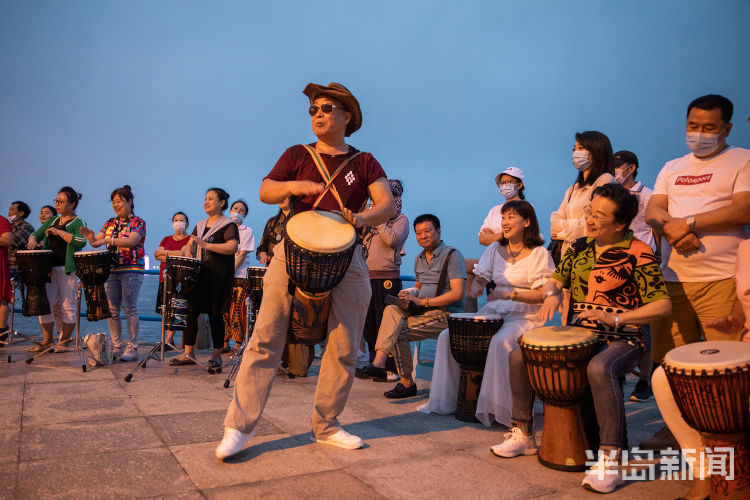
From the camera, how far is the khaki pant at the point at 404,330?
462 cm

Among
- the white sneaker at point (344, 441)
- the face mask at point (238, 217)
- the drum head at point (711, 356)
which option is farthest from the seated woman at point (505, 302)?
the face mask at point (238, 217)

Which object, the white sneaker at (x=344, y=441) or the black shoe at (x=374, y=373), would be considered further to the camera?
the black shoe at (x=374, y=373)

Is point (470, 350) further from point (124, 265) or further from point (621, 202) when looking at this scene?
point (124, 265)

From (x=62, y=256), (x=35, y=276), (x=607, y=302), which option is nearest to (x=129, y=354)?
(x=35, y=276)

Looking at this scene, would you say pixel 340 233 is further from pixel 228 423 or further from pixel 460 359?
pixel 460 359

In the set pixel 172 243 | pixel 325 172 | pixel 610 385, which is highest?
pixel 325 172

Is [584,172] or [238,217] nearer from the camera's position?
[584,172]

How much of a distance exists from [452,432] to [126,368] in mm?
3552

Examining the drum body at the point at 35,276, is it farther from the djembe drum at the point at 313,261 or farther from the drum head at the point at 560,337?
the drum head at the point at 560,337

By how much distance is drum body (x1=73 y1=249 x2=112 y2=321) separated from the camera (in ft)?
18.5

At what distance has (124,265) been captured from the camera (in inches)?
236

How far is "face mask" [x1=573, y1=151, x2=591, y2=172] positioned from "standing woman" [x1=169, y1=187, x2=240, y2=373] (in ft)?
10.7

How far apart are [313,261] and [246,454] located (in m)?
1.03

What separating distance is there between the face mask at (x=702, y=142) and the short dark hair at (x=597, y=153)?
83 centimetres
